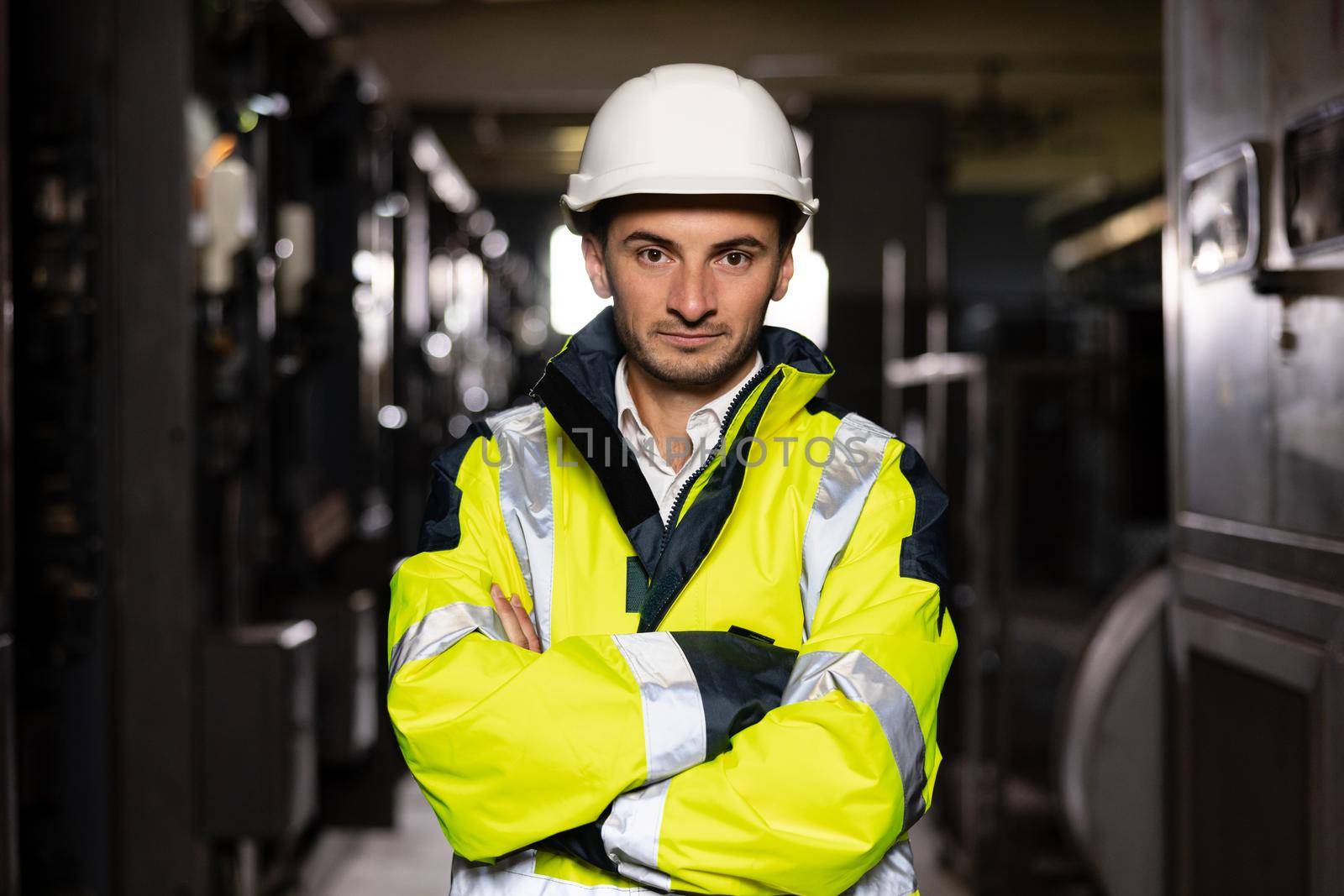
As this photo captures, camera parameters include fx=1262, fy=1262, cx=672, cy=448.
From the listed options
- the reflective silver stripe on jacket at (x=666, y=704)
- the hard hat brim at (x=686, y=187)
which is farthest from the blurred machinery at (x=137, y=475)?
the reflective silver stripe on jacket at (x=666, y=704)

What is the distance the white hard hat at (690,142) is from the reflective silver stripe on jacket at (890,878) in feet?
2.60

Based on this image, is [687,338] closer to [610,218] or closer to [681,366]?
[681,366]

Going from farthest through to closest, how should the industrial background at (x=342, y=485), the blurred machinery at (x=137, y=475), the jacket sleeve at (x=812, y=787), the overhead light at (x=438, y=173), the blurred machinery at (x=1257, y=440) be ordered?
the overhead light at (x=438, y=173)
the blurred machinery at (x=137, y=475)
the industrial background at (x=342, y=485)
the blurred machinery at (x=1257, y=440)
the jacket sleeve at (x=812, y=787)

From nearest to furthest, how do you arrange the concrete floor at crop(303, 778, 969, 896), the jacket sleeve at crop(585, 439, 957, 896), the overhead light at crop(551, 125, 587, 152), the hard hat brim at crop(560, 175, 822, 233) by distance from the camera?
the jacket sleeve at crop(585, 439, 957, 896) → the hard hat brim at crop(560, 175, 822, 233) → the concrete floor at crop(303, 778, 969, 896) → the overhead light at crop(551, 125, 587, 152)

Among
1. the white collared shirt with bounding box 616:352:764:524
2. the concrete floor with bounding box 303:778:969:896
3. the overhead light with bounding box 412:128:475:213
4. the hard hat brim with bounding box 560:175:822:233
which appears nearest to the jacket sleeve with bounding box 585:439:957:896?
the white collared shirt with bounding box 616:352:764:524

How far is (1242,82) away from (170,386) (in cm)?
236

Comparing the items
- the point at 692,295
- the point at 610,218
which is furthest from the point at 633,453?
the point at 610,218

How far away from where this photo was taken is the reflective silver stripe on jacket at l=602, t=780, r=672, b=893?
128 cm

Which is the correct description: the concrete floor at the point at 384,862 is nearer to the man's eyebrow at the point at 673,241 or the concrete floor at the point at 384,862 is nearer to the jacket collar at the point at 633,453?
the jacket collar at the point at 633,453

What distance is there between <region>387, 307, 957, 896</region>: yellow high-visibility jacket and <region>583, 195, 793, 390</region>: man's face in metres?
0.08

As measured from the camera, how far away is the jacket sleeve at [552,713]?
1.30 metres

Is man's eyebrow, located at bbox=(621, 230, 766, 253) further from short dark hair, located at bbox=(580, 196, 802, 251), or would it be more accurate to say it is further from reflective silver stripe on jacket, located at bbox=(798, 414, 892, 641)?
reflective silver stripe on jacket, located at bbox=(798, 414, 892, 641)

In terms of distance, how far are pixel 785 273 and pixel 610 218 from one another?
0.24 metres

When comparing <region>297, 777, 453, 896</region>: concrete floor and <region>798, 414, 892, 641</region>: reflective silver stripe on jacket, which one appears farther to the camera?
<region>297, 777, 453, 896</region>: concrete floor
